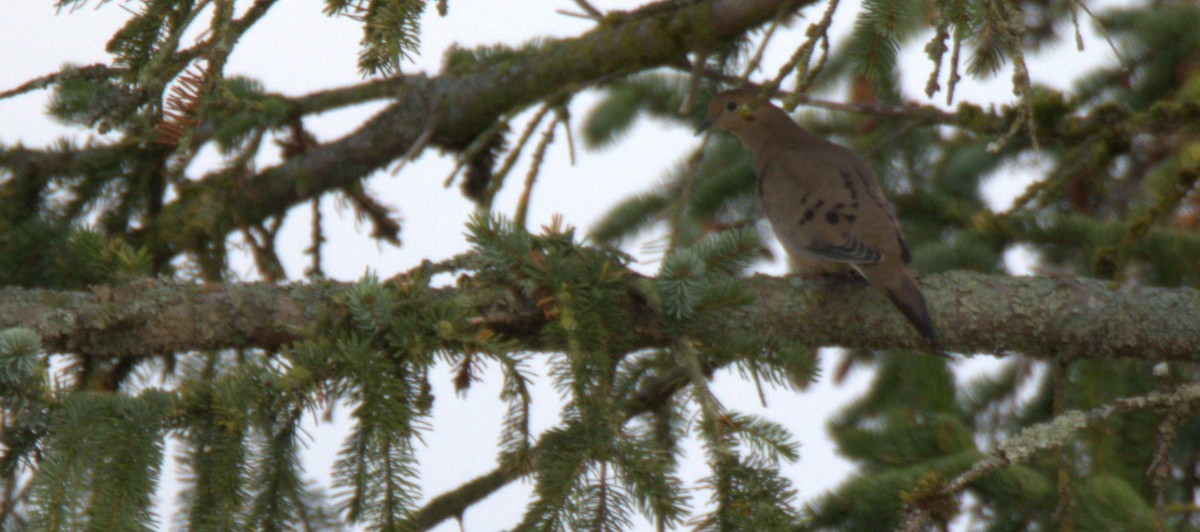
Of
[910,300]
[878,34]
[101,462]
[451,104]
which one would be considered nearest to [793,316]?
[910,300]

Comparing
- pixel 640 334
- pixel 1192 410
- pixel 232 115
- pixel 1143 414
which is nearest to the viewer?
pixel 640 334

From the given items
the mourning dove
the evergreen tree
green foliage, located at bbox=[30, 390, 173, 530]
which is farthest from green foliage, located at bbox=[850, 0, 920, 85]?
green foliage, located at bbox=[30, 390, 173, 530]

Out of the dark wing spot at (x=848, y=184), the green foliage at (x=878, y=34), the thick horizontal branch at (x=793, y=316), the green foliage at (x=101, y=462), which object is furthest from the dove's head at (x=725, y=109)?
the green foliage at (x=101, y=462)

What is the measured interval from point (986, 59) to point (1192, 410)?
1.16 m

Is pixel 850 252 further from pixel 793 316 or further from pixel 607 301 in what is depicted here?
pixel 607 301

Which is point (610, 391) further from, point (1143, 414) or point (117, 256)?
point (1143, 414)

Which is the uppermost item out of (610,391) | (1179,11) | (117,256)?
(1179,11)

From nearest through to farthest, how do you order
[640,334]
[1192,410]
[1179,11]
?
[640,334] < [1192,410] < [1179,11]

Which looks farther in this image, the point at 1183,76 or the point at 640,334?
the point at 1183,76

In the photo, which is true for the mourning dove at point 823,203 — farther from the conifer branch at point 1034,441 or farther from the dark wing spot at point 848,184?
the conifer branch at point 1034,441

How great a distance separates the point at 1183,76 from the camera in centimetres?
462

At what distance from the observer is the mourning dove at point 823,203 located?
10.6 ft

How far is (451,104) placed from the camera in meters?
4.48

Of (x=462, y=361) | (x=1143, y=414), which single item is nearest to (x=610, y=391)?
(x=462, y=361)
